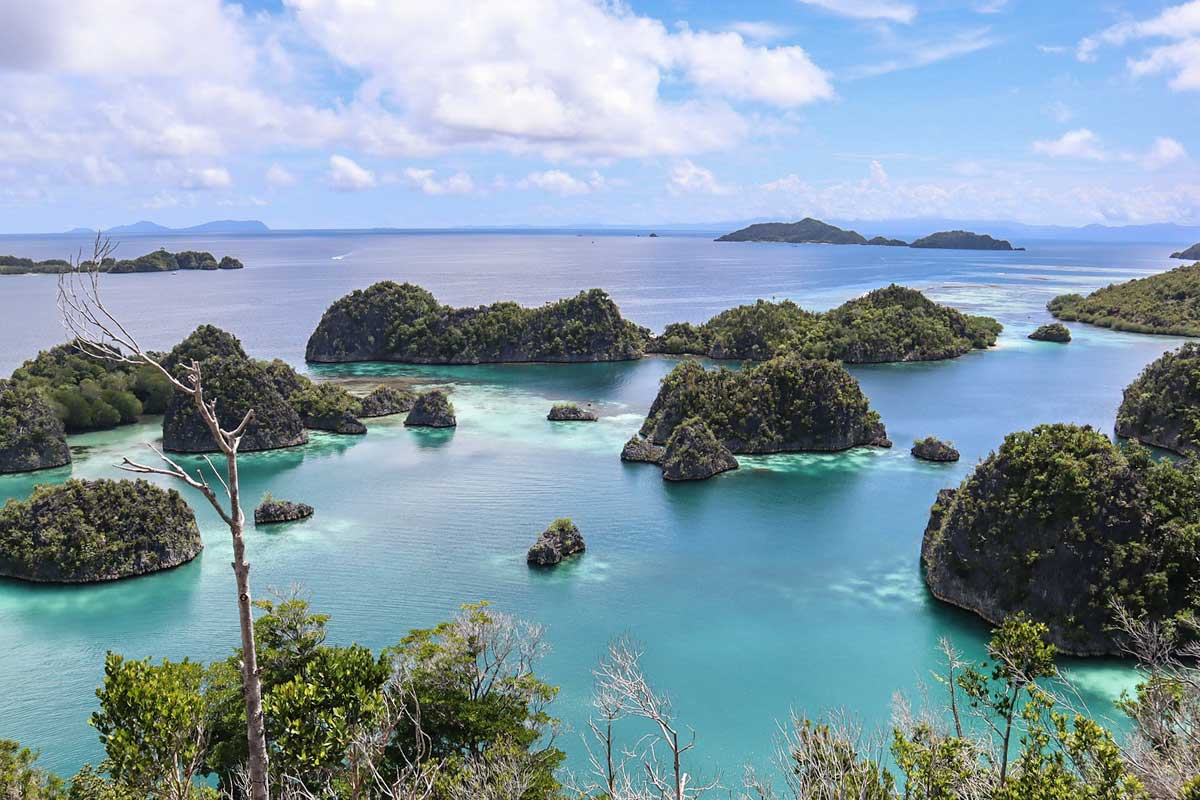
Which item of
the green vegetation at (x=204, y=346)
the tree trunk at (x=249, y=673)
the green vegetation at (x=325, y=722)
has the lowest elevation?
the green vegetation at (x=325, y=722)

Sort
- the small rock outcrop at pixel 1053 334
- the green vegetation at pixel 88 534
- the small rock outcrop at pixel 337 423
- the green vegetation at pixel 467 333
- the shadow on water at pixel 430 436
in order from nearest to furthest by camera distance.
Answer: the green vegetation at pixel 88 534
the shadow on water at pixel 430 436
the small rock outcrop at pixel 337 423
the green vegetation at pixel 467 333
the small rock outcrop at pixel 1053 334

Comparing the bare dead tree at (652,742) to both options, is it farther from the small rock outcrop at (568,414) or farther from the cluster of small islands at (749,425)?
the small rock outcrop at (568,414)

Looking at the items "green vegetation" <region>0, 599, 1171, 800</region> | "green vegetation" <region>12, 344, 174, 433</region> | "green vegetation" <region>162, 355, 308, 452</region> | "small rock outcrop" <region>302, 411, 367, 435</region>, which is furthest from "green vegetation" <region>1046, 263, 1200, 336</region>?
"green vegetation" <region>12, 344, 174, 433</region>

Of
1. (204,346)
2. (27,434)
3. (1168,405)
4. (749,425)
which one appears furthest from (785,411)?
(204,346)

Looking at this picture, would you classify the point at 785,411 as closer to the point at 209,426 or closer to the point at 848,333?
the point at 848,333

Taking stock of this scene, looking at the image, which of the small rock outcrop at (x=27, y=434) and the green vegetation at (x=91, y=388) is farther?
the green vegetation at (x=91, y=388)

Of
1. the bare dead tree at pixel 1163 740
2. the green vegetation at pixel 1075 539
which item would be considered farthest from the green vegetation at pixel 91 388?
the bare dead tree at pixel 1163 740

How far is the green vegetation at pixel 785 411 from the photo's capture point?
5825cm

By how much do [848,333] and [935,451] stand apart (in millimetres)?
43614

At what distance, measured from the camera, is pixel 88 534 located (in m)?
37.4

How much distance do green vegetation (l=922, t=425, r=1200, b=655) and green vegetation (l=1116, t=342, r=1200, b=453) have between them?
75.5 feet

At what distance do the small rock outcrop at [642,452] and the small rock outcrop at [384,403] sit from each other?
22.7m

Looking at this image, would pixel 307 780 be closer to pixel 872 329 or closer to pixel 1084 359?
pixel 872 329

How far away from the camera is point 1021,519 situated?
105ft
